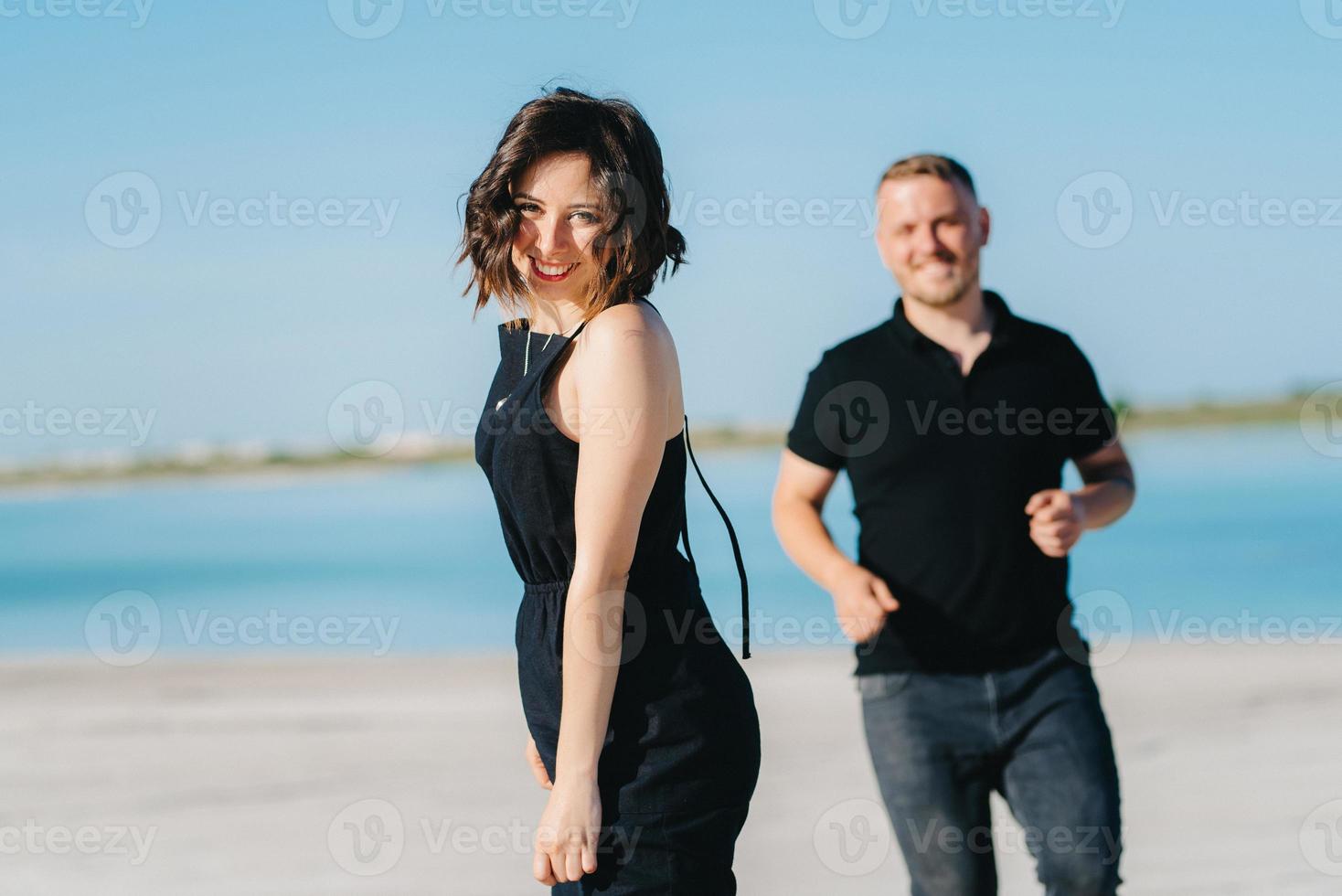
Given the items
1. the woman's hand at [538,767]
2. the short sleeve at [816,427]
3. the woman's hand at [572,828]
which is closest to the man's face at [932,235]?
the short sleeve at [816,427]

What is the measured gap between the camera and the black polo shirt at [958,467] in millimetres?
2727

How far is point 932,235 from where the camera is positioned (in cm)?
276

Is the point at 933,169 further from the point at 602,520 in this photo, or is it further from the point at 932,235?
the point at 602,520

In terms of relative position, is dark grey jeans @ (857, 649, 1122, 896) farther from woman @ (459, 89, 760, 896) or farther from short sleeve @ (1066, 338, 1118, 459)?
A: woman @ (459, 89, 760, 896)

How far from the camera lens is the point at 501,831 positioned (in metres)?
5.31

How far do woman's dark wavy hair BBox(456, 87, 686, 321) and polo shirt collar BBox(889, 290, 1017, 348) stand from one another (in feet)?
3.06

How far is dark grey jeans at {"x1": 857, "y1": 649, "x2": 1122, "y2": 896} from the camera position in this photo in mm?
2619

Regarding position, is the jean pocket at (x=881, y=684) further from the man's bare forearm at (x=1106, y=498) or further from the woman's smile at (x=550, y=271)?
the woman's smile at (x=550, y=271)

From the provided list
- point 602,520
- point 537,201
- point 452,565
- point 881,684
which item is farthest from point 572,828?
point 452,565

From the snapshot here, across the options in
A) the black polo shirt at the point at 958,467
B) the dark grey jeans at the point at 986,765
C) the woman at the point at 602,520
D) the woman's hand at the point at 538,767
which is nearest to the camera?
the woman at the point at 602,520

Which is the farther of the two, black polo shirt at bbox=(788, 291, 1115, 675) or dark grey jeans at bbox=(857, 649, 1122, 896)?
black polo shirt at bbox=(788, 291, 1115, 675)

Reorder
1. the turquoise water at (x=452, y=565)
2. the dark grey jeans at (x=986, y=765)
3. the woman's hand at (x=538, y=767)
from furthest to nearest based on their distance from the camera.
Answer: the turquoise water at (x=452, y=565)
the dark grey jeans at (x=986, y=765)
the woman's hand at (x=538, y=767)

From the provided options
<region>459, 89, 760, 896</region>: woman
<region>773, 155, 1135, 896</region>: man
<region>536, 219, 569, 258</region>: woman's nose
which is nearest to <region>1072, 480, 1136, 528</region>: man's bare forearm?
<region>773, 155, 1135, 896</region>: man

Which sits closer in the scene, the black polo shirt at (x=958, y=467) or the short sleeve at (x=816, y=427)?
the black polo shirt at (x=958, y=467)
